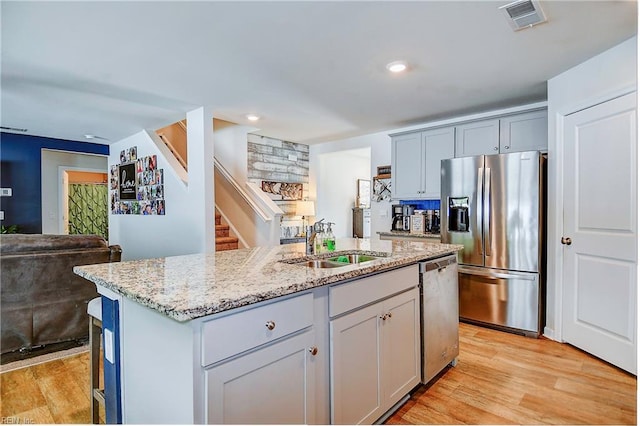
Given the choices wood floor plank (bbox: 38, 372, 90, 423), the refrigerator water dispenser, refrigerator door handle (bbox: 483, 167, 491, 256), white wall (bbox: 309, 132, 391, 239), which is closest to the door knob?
refrigerator door handle (bbox: 483, 167, 491, 256)

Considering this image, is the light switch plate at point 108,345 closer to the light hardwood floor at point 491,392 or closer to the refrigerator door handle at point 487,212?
the light hardwood floor at point 491,392

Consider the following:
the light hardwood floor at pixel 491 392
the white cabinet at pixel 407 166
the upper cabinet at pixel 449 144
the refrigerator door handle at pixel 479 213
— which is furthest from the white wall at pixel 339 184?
the light hardwood floor at pixel 491 392

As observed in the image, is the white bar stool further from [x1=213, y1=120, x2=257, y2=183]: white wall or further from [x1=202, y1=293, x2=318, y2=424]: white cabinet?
[x1=213, y1=120, x2=257, y2=183]: white wall

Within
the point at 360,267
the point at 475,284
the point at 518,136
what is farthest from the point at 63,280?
the point at 518,136

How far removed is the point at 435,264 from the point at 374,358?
32.8 inches

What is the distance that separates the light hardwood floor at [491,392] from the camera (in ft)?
6.44

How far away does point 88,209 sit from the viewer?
855cm

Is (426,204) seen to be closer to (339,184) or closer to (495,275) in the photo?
(495,275)

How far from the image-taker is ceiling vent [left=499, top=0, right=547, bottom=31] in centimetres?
199

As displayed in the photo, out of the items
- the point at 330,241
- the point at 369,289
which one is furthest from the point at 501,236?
the point at 369,289

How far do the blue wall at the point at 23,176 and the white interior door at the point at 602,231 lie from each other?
7504mm

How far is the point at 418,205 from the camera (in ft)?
16.3

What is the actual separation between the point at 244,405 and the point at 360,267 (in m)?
0.81

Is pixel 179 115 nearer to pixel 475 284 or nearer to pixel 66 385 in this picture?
pixel 66 385
